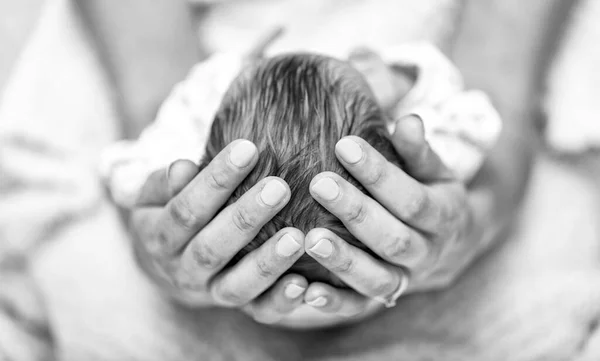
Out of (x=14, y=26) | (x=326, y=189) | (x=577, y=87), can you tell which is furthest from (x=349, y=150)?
(x=14, y=26)

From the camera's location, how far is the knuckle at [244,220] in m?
0.58

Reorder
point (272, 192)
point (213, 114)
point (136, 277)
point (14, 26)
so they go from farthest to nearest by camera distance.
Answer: point (14, 26)
point (136, 277)
point (213, 114)
point (272, 192)

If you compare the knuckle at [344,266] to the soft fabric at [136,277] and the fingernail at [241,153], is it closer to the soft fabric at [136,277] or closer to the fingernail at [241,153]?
the fingernail at [241,153]

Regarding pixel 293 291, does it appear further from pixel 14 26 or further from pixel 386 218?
pixel 14 26

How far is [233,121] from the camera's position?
638 mm

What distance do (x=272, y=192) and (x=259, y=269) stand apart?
87mm

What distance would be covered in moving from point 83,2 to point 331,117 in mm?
577

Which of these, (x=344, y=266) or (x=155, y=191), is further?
(x=155, y=191)

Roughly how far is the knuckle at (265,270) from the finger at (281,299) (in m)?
0.02

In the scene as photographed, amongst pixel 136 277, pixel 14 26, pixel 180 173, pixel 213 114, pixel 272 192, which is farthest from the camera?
pixel 14 26

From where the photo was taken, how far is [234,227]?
0.60 metres

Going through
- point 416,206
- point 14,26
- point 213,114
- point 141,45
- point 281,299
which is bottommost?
point 281,299

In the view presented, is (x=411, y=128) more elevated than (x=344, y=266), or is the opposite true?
(x=411, y=128)

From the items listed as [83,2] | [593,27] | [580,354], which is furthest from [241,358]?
[593,27]
